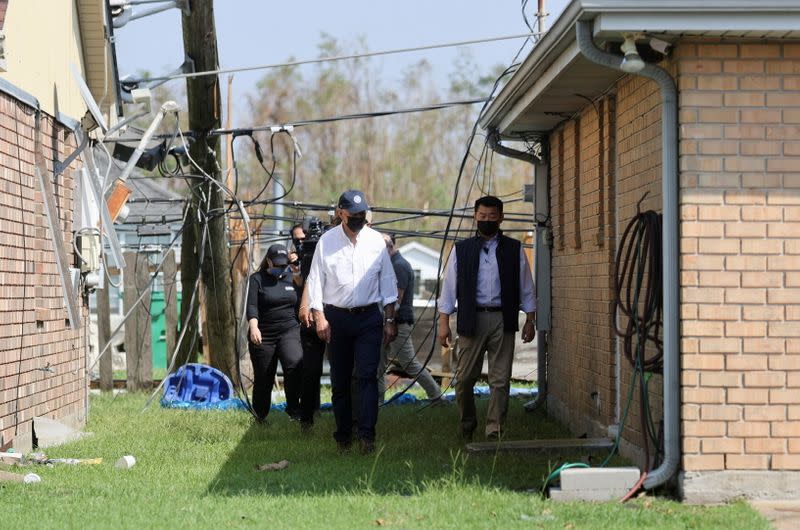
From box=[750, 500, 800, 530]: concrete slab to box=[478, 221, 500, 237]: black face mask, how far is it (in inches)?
146

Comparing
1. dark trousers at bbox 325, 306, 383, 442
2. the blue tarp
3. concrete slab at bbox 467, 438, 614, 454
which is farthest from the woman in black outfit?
concrete slab at bbox 467, 438, 614, 454

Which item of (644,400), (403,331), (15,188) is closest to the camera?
(644,400)

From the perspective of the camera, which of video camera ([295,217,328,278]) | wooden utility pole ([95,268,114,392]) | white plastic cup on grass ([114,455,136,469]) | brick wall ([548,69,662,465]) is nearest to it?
brick wall ([548,69,662,465])

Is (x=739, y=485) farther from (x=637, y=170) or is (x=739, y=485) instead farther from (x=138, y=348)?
(x=138, y=348)

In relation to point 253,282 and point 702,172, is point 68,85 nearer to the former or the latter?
point 253,282

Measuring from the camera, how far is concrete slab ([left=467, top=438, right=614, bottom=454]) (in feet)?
30.3

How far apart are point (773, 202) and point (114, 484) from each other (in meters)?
4.65

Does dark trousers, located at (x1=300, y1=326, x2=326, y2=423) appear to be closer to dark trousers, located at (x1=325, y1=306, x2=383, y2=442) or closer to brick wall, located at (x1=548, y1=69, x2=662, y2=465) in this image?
dark trousers, located at (x1=325, y1=306, x2=383, y2=442)

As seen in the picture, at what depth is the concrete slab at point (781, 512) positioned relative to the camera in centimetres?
677

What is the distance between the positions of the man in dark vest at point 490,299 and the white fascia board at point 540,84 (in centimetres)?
88

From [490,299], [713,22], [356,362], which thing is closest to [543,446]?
[490,299]

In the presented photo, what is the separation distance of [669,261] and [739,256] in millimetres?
405

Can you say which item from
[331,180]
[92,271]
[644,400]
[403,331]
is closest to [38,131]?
[92,271]

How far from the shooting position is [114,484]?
8625mm
